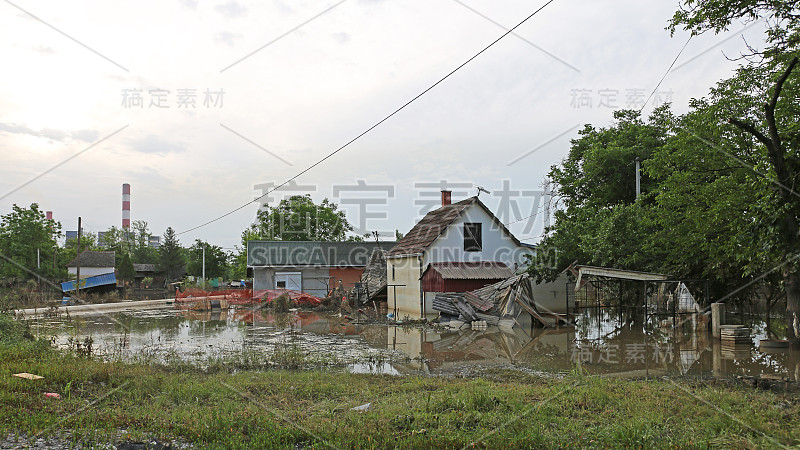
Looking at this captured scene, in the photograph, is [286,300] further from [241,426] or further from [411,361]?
[241,426]

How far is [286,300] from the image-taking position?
109ft

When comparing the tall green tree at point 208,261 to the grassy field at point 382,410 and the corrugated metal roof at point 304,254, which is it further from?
the grassy field at point 382,410

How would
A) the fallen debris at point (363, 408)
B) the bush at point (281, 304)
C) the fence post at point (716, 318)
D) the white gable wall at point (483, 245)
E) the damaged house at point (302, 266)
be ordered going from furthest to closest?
the damaged house at point (302, 266) < the bush at point (281, 304) < the white gable wall at point (483, 245) < the fence post at point (716, 318) < the fallen debris at point (363, 408)

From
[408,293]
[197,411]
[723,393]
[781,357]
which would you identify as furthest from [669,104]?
[197,411]

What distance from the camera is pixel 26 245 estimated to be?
55656 mm

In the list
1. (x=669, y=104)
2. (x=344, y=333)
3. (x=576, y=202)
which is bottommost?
(x=344, y=333)

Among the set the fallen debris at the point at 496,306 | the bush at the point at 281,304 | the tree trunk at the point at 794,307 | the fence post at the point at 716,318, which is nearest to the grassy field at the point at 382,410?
the tree trunk at the point at 794,307

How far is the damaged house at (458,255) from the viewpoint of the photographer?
90.1 ft

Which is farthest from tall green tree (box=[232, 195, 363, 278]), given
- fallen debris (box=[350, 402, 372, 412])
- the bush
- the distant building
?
fallen debris (box=[350, 402, 372, 412])

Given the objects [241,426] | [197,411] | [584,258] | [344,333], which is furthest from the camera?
[584,258]

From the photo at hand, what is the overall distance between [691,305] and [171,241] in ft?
193

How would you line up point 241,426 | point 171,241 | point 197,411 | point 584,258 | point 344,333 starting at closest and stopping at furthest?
1. point 241,426
2. point 197,411
3. point 344,333
4. point 584,258
5. point 171,241

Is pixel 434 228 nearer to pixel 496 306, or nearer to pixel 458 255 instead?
pixel 458 255

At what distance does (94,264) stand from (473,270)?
56.5 m
